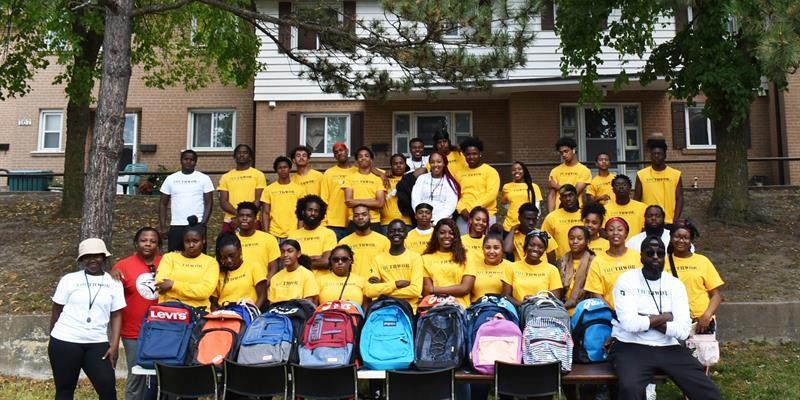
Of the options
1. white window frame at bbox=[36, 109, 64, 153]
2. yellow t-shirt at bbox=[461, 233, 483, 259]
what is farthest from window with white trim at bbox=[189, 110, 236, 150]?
yellow t-shirt at bbox=[461, 233, 483, 259]

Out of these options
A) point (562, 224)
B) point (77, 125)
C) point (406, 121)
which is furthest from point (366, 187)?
point (406, 121)

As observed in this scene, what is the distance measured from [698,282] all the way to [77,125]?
11.1 metres

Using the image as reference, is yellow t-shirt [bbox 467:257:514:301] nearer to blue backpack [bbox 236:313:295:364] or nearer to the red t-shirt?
blue backpack [bbox 236:313:295:364]

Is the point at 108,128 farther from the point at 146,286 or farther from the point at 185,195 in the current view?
the point at 146,286

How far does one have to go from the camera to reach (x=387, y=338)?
5.38 m

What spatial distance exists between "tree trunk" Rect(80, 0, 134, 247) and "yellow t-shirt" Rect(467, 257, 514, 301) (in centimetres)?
404

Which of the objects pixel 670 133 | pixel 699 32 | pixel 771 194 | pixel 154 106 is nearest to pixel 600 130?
pixel 670 133

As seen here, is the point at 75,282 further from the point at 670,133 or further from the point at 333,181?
the point at 670,133

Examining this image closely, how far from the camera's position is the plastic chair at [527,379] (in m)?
5.07

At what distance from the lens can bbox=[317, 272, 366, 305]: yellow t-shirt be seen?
6152mm

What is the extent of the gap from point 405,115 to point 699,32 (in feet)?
29.3

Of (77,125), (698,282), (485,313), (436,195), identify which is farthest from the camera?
(77,125)

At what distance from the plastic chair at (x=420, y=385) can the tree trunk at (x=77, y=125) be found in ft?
31.3

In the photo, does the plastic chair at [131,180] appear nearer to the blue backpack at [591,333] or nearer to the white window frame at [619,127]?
the white window frame at [619,127]
